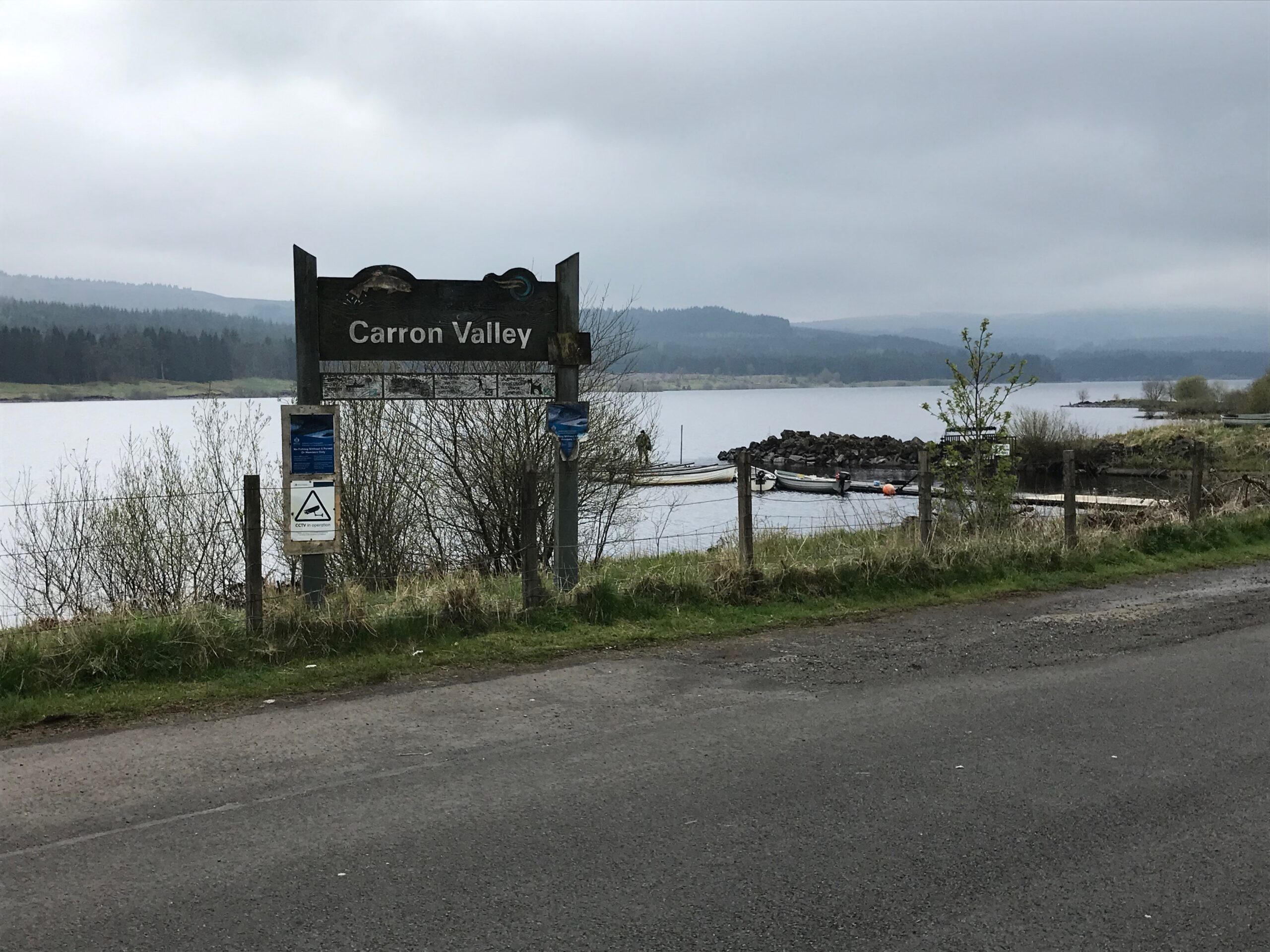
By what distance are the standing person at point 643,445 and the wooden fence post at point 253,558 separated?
839 cm

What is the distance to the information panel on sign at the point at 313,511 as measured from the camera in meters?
8.82

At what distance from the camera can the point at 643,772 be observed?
217 inches

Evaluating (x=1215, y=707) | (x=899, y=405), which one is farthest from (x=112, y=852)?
(x=899, y=405)

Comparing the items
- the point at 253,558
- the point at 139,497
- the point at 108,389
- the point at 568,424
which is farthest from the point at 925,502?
the point at 108,389

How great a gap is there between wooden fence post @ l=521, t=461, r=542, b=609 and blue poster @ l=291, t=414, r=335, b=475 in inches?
65.6

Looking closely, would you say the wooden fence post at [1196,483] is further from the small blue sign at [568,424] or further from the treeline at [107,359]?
the treeline at [107,359]

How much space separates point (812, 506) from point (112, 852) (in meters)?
37.1

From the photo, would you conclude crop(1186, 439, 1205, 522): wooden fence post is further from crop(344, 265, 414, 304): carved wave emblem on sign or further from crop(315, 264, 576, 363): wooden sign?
crop(344, 265, 414, 304): carved wave emblem on sign

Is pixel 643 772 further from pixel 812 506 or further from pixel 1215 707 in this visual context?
pixel 812 506

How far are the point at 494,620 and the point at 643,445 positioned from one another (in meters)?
7.84

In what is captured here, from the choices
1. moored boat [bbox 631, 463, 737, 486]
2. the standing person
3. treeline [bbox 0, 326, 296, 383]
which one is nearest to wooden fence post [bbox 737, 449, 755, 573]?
the standing person

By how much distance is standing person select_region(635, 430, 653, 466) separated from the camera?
53.3 feet

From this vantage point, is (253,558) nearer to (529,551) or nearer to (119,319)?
(529,551)

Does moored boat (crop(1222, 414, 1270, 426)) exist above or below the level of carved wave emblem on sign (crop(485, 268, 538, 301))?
below
